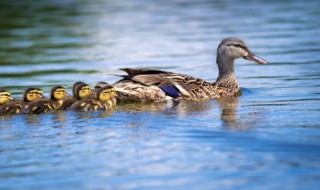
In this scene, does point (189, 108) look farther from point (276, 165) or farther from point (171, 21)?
point (171, 21)

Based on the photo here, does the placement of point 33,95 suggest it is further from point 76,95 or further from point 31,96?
point 76,95

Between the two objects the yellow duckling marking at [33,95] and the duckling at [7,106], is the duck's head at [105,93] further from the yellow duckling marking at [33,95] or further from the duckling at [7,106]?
the duckling at [7,106]

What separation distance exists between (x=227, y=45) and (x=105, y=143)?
13.3 feet

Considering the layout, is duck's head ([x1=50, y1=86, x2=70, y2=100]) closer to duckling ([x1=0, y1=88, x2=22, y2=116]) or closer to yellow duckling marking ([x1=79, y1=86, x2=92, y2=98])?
yellow duckling marking ([x1=79, y1=86, x2=92, y2=98])

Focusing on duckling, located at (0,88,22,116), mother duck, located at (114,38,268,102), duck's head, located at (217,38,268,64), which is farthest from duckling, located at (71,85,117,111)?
duck's head, located at (217,38,268,64)

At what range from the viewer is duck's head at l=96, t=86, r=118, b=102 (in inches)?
407

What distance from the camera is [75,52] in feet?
58.0

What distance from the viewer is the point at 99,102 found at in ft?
33.9

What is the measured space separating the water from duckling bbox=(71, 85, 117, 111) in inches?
6.1

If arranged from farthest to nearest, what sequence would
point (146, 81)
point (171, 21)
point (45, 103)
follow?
1. point (171, 21)
2. point (146, 81)
3. point (45, 103)

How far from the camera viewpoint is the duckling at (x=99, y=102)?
10.2m

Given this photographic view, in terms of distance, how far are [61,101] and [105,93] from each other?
1.84ft

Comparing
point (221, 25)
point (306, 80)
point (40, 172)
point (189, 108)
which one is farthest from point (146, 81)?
point (221, 25)

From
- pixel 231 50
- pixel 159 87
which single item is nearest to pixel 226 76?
pixel 231 50
